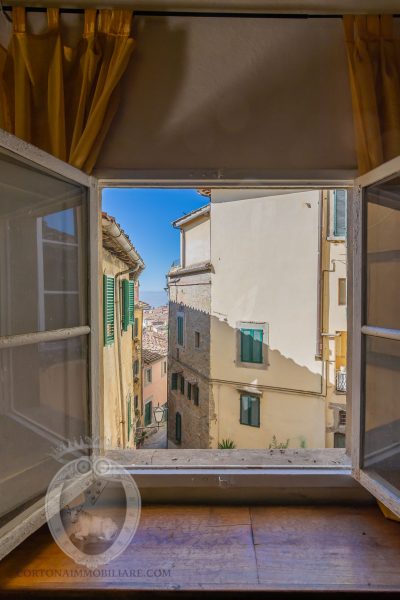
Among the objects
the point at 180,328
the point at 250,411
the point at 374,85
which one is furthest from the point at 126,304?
the point at 180,328

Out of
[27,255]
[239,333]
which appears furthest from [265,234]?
[27,255]

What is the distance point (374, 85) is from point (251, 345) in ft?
19.8

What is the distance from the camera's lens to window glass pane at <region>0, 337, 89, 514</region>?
3.43 ft

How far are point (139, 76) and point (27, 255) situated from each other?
88 cm

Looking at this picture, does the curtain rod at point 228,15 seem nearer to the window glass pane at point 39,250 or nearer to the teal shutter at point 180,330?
the window glass pane at point 39,250

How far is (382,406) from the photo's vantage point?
4.07ft

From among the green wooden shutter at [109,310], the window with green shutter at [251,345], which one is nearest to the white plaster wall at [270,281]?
the window with green shutter at [251,345]

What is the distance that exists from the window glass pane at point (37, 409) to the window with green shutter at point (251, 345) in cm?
587

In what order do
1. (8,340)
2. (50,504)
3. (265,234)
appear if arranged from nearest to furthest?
(8,340) → (50,504) → (265,234)

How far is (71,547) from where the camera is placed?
3.61 ft

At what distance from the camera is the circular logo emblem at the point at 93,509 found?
109 centimetres

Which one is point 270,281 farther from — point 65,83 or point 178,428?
point 65,83

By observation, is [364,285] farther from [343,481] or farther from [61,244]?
[61,244]

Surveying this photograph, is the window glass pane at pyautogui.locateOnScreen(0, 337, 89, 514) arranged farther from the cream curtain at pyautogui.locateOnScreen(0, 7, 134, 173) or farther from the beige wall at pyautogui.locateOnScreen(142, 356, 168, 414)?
the beige wall at pyautogui.locateOnScreen(142, 356, 168, 414)
